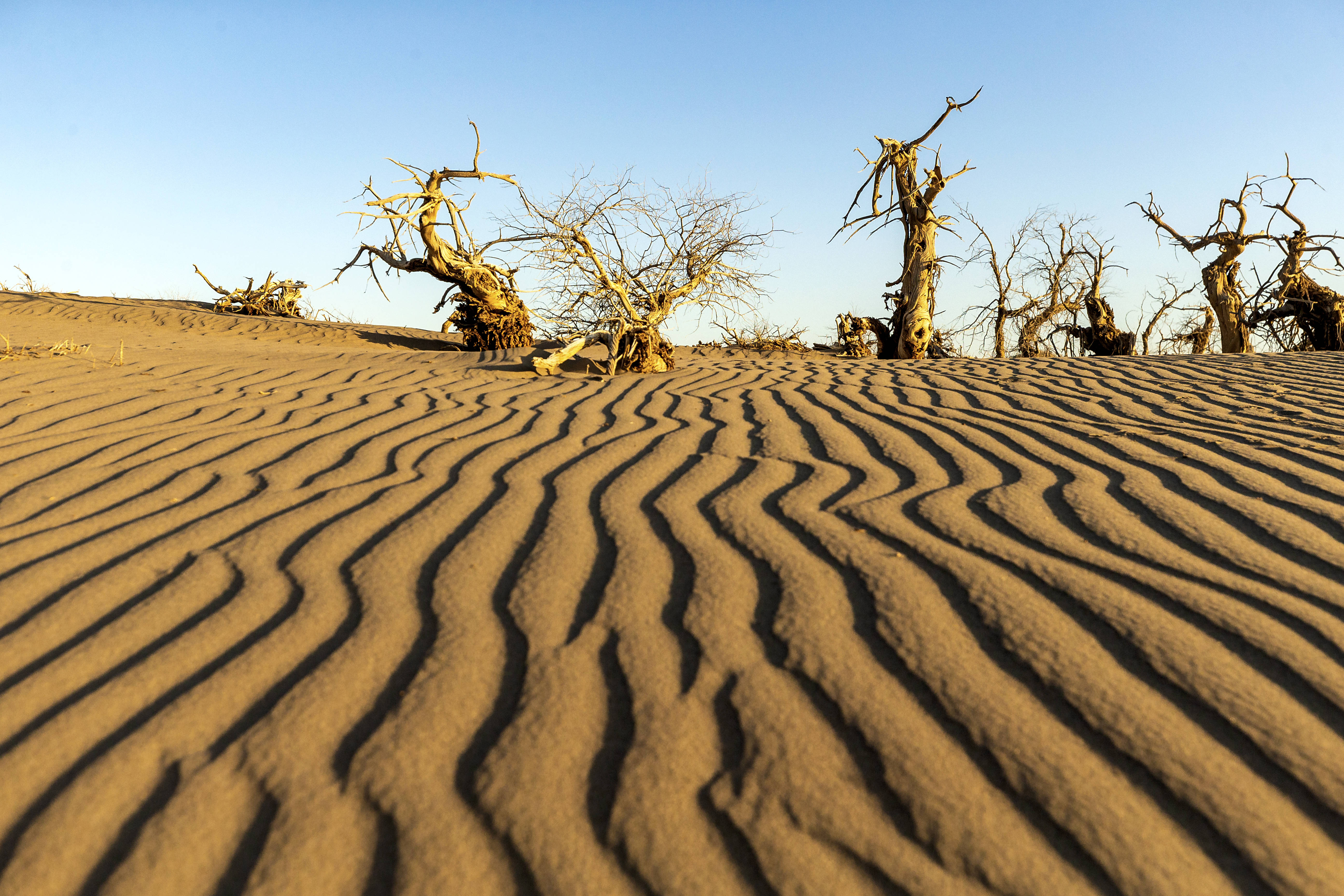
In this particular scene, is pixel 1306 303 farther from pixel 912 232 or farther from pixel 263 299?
pixel 263 299

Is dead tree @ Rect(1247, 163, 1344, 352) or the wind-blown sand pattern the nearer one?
the wind-blown sand pattern

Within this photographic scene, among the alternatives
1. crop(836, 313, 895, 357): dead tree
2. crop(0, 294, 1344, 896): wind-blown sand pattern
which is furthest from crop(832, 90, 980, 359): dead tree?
crop(0, 294, 1344, 896): wind-blown sand pattern

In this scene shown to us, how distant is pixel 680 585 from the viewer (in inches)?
75.2

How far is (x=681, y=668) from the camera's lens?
1573 millimetres

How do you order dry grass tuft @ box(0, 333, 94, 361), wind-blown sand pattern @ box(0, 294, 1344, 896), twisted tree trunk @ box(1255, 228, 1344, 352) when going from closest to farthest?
wind-blown sand pattern @ box(0, 294, 1344, 896) < dry grass tuft @ box(0, 333, 94, 361) < twisted tree trunk @ box(1255, 228, 1344, 352)

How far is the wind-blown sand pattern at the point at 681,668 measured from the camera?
117 cm

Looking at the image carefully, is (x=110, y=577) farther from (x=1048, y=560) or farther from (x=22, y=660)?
(x=1048, y=560)

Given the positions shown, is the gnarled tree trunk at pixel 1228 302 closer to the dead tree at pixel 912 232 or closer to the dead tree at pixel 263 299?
the dead tree at pixel 912 232

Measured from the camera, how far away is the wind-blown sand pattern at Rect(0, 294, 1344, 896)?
1166mm

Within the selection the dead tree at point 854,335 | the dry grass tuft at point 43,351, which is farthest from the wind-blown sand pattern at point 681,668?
the dead tree at point 854,335

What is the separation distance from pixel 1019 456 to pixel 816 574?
4.38ft

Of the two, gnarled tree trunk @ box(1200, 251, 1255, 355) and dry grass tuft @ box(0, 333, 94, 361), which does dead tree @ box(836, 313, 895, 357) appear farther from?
dry grass tuft @ box(0, 333, 94, 361)

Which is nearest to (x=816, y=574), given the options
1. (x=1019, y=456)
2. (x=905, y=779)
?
(x=905, y=779)

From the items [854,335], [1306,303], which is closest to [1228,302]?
[1306,303]
